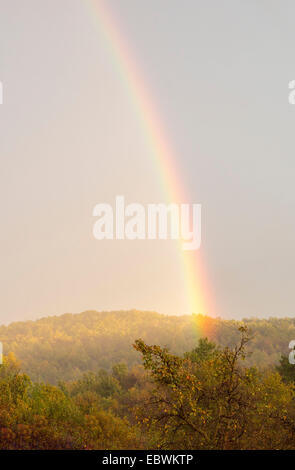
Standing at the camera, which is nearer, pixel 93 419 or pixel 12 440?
pixel 12 440

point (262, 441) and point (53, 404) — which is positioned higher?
point (262, 441)

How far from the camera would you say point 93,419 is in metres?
42.2

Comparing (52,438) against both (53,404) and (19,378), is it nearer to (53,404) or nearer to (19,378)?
(53,404)
